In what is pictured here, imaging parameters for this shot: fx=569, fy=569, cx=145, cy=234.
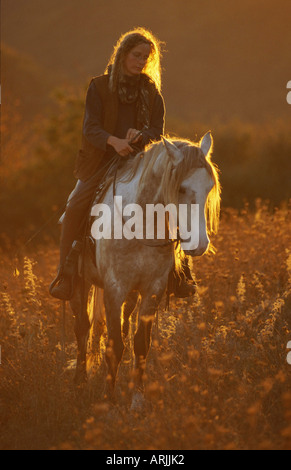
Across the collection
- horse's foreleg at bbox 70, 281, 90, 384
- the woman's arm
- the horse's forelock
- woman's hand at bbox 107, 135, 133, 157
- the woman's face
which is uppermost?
the woman's face

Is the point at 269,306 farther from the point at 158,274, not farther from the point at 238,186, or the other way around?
the point at 238,186

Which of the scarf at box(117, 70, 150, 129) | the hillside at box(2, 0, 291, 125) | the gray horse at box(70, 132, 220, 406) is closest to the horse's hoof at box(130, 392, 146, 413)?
the gray horse at box(70, 132, 220, 406)

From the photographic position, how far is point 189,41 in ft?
225

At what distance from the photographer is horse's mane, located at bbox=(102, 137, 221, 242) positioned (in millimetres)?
4332

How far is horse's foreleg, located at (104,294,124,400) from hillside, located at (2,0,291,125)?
48485mm

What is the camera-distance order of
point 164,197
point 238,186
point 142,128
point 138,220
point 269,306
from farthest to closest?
1. point 238,186
2. point 269,306
3. point 142,128
4. point 138,220
5. point 164,197

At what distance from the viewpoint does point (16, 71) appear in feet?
237

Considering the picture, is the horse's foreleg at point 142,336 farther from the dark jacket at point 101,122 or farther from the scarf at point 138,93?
the scarf at point 138,93

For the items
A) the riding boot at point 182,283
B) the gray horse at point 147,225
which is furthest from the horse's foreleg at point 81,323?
the riding boot at point 182,283

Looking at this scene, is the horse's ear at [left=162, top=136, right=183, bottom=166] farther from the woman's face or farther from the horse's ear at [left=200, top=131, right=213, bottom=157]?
the woman's face

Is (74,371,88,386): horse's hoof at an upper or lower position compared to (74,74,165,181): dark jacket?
lower

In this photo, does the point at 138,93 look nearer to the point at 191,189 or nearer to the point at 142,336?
the point at 191,189

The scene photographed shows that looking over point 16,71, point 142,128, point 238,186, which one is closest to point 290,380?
point 142,128

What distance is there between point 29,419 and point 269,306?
10.4ft
